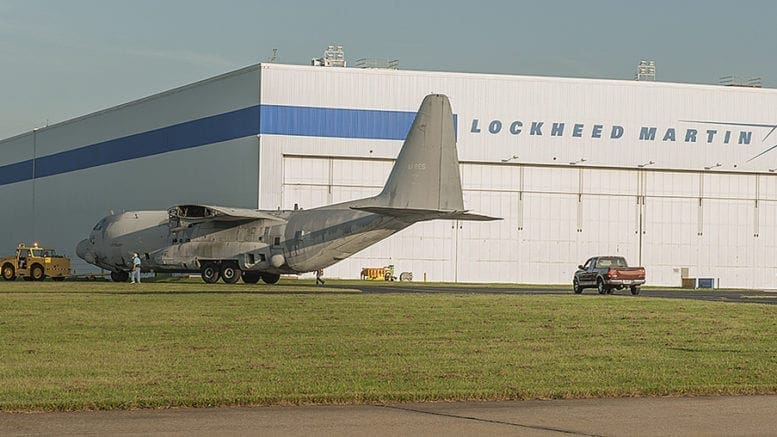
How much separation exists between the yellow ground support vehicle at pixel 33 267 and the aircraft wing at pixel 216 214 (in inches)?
582

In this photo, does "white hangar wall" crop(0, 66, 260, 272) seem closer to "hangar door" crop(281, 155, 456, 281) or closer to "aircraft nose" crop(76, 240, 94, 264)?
"hangar door" crop(281, 155, 456, 281)

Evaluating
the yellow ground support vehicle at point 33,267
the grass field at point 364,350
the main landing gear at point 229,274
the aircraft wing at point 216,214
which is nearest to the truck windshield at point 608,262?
the aircraft wing at point 216,214

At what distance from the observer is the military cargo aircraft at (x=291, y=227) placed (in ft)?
154

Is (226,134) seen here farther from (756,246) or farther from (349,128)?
(756,246)

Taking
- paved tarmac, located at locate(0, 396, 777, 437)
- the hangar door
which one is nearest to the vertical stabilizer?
the hangar door

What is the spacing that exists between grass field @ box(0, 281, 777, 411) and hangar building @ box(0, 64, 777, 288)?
36213 millimetres

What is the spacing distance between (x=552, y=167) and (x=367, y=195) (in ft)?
43.7

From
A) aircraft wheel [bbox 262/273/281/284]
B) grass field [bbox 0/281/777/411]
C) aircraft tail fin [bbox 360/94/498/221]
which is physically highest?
aircraft tail fin [bbox 360/94/498/221]

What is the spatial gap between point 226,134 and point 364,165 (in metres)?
9.80

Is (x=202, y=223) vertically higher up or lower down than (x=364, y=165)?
lower down

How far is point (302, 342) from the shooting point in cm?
2542

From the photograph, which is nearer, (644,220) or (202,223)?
(202,223)

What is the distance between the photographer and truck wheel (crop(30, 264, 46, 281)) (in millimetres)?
66375

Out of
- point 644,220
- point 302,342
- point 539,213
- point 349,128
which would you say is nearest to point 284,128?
point 349,128
